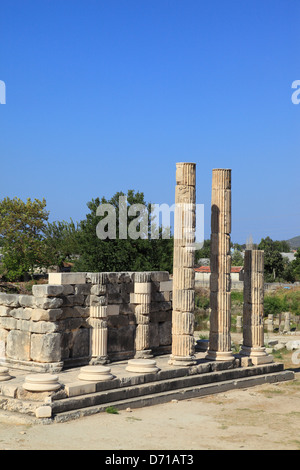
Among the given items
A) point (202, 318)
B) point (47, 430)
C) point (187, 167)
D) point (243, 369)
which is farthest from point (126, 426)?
point (202, 318)

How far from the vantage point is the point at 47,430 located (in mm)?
12359

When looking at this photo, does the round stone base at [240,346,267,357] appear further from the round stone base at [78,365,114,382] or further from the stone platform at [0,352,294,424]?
the round stone base at [78,365,114,382]

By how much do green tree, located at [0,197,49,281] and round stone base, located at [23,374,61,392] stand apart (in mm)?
39123

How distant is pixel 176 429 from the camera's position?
12844 mm

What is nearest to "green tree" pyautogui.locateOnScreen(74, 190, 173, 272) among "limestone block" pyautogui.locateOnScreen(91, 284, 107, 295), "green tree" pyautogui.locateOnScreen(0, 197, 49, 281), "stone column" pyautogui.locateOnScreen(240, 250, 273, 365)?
"green tree" pyautogui.locateOnScreen(0, 197, 49, 281)

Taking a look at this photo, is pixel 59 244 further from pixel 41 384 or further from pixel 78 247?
pixel 41 384

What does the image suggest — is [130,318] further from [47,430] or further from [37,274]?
[37,274]

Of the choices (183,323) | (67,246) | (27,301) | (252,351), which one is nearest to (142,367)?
(183,323)

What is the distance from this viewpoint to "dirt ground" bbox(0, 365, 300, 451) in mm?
11555

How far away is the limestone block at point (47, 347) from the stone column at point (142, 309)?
10.3 ft

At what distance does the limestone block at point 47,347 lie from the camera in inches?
643

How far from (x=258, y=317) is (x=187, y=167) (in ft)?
17.6

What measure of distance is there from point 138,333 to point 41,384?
574 centimetres
